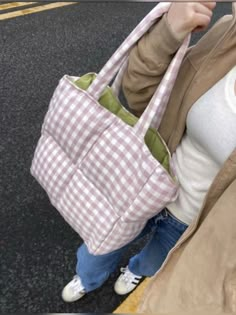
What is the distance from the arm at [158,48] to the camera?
0.68 meters

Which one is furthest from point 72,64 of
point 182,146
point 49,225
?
point 182,146

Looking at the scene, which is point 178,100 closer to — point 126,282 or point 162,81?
point 162,81

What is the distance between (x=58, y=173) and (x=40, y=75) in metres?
1.56

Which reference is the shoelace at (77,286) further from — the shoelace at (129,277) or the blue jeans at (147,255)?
the shoelace at (129,277)

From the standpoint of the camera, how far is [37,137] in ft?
6.49

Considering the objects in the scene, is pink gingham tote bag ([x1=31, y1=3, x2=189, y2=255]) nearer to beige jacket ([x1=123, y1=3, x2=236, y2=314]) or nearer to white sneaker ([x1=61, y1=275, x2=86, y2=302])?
beige jacket ([x1=123, y1=3, x2=236, y2=314])

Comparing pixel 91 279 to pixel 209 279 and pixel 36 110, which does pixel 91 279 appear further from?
pixel 36 110

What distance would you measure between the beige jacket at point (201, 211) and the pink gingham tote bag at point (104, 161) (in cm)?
3

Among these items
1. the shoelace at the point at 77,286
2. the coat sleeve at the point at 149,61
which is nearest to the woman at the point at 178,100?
the coat sleeve at the point at 149,61

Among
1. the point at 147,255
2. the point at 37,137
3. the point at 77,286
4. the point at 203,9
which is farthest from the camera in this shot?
the point at 37,137

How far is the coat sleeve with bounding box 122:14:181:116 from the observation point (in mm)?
735

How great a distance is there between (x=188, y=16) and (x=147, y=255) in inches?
27.1

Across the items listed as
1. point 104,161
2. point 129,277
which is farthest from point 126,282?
point 104,161

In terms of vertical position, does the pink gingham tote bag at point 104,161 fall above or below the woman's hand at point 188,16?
below
